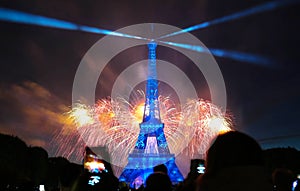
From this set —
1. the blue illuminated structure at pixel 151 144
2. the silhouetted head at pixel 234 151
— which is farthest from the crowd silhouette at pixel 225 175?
the blue illuminated structure at pixel 151 144

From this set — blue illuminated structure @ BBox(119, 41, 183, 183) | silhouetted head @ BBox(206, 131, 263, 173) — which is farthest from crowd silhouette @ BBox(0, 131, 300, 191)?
blue illuminated structure @ BBox(119, 41, 183, 183)

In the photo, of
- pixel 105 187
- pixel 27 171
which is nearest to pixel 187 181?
pixel 105 187

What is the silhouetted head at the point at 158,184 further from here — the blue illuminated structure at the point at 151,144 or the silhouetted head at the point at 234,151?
the blue illuminated structure at the point at 151,144

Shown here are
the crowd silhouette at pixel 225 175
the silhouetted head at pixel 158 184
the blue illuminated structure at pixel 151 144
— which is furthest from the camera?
the blue illuminated structure at pixel 151 144

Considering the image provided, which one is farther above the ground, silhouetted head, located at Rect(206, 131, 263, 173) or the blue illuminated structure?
the blue illuminated structure

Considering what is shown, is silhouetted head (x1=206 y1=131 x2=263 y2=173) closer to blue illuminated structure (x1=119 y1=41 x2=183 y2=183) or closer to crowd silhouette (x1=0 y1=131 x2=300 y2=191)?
crowd silhouette (x1=0 y1=131 x2=300 y2=191)

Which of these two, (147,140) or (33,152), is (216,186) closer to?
(33,152)

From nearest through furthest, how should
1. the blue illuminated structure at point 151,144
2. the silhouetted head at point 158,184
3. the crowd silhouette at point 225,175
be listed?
1. the crowd silhouette at point 225,175
2. the silhouetted head at point 158,184
3. the blue illuminated structure at point 151,144
